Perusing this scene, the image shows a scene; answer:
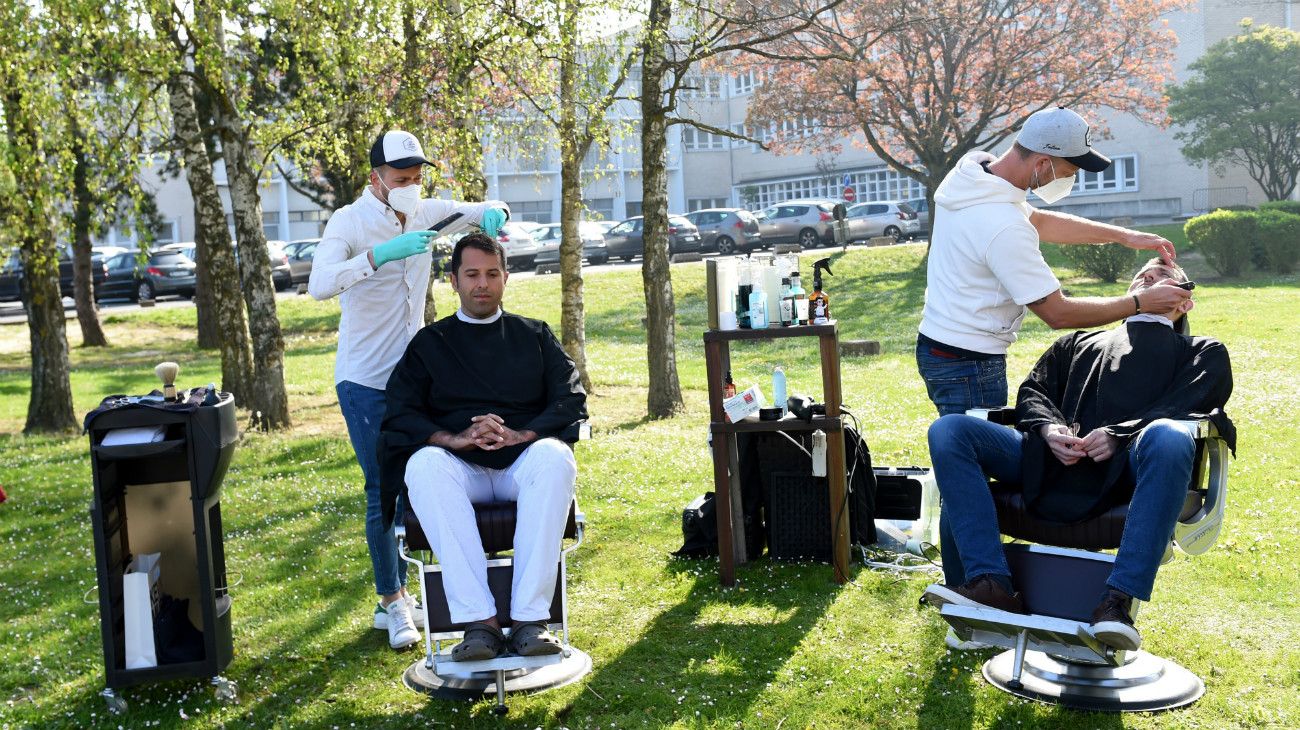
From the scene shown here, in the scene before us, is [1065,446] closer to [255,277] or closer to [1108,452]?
[1108,452]

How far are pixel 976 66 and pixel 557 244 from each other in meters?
10.6

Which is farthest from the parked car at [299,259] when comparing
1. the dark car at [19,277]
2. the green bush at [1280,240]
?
the green bush at [1280,240]

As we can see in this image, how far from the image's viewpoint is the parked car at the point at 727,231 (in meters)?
31.5

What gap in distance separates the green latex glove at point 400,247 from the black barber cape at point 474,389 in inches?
12.2

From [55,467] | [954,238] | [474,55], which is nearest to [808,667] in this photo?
[954,238]

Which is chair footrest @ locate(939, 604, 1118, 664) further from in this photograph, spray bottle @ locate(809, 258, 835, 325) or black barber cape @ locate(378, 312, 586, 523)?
spray bottle @ locate(809, 258, 835, 325)

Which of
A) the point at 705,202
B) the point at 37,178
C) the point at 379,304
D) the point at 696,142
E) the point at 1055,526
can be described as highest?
the point at 696,142

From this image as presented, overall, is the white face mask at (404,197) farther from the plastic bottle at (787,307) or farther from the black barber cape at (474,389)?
the plastic bottle at (787,307)

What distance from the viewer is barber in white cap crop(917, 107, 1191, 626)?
13.7 feet

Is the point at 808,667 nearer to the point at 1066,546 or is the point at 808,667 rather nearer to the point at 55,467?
the point at 1066,546

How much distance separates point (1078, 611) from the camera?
376 centimetres

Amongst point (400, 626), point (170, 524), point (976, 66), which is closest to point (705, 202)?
point (976, 66)

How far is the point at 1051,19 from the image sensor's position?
2389cm

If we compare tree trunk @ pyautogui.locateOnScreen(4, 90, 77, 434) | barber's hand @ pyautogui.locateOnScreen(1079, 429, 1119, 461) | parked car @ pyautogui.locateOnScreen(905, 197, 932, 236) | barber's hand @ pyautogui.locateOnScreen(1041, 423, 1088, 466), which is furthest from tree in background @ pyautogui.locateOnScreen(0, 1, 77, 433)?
parked car @ pyautogui.locateOnScreen(905, 197, 932, 236)
